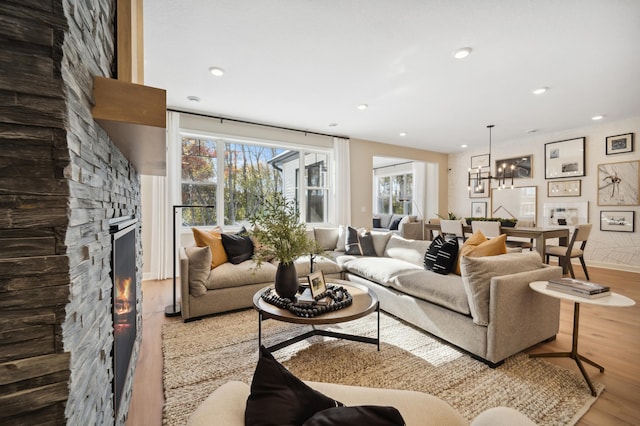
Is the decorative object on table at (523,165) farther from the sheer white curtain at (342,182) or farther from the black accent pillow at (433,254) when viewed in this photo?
the black accent pillow at (433,254)

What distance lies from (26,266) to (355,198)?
227 inches

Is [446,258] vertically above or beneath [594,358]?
above

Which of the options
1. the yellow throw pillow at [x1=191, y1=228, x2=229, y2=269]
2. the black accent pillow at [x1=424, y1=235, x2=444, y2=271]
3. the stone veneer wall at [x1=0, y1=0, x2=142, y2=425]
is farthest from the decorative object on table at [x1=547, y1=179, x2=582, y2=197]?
the stone veneer wall at [x1=0, y1=0, x2=142, y2=425]

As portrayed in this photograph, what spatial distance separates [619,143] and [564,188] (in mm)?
1069

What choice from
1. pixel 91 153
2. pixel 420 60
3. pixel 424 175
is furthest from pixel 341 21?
pixel 424 175

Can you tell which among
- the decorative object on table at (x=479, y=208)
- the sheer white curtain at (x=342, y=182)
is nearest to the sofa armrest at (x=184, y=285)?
the sheer white curtain at (x=342, y=182)

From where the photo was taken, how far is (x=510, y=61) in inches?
115

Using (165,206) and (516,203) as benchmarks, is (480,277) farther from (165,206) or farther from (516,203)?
(516,203)

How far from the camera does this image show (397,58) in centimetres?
288

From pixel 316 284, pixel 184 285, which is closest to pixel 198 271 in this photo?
pixel 184 285

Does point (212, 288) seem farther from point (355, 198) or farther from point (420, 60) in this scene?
point (355, 198)

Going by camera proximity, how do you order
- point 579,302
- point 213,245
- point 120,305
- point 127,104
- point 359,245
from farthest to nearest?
point 359,245
point 213,245
point 579,302
point 120,305
point 127,104

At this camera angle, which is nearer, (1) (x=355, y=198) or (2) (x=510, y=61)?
(2) (x=510, y=61)

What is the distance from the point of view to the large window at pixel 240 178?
4.75 meters
